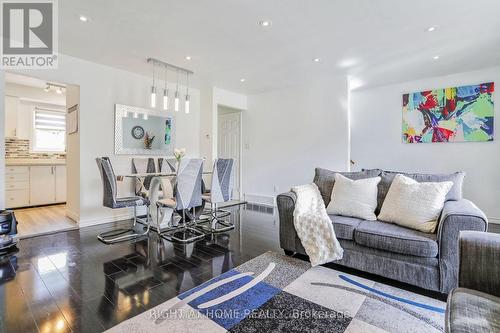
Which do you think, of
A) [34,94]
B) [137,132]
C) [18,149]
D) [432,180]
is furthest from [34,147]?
[432,180]

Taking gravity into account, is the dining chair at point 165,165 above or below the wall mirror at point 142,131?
below

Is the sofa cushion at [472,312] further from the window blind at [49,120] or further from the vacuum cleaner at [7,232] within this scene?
the window blind at [49,120]

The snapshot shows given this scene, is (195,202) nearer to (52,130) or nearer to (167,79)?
(167,79)

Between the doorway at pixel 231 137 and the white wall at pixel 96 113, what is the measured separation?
246 centimetres

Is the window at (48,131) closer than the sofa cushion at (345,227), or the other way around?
the sofa cushion at (345,227)

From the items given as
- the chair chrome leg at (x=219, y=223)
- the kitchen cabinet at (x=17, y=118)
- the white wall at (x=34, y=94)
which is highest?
the white wall at (x=34, y=94)

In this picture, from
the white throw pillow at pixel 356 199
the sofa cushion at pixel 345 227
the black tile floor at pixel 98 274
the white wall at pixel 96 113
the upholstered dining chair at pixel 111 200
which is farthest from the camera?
the white wall at pixel 96 113

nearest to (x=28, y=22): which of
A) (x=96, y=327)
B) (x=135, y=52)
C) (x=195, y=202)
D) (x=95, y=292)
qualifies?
(x=135, y=52)

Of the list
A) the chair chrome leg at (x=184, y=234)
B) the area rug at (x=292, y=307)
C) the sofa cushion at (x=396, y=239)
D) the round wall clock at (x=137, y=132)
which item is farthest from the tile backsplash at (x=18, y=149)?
the sofa cushion at (x=396, y=239)

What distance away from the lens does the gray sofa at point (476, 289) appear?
94 cm

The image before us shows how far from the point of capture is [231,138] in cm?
655

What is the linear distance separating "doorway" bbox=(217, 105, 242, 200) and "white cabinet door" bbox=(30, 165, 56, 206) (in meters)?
3.76

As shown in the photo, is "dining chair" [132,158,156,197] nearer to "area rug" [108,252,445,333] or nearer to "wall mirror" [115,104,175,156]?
"wall mirror" [115,104,175,156]

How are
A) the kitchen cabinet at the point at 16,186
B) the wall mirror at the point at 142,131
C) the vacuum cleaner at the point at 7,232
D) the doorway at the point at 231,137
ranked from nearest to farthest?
1. the vacuum cleaner at the point at 7,232
2. the wall mirror at the point at 142,131
3. the kitchen cabinet at the point at 16,186
4. the doorway at the point at 231,137
